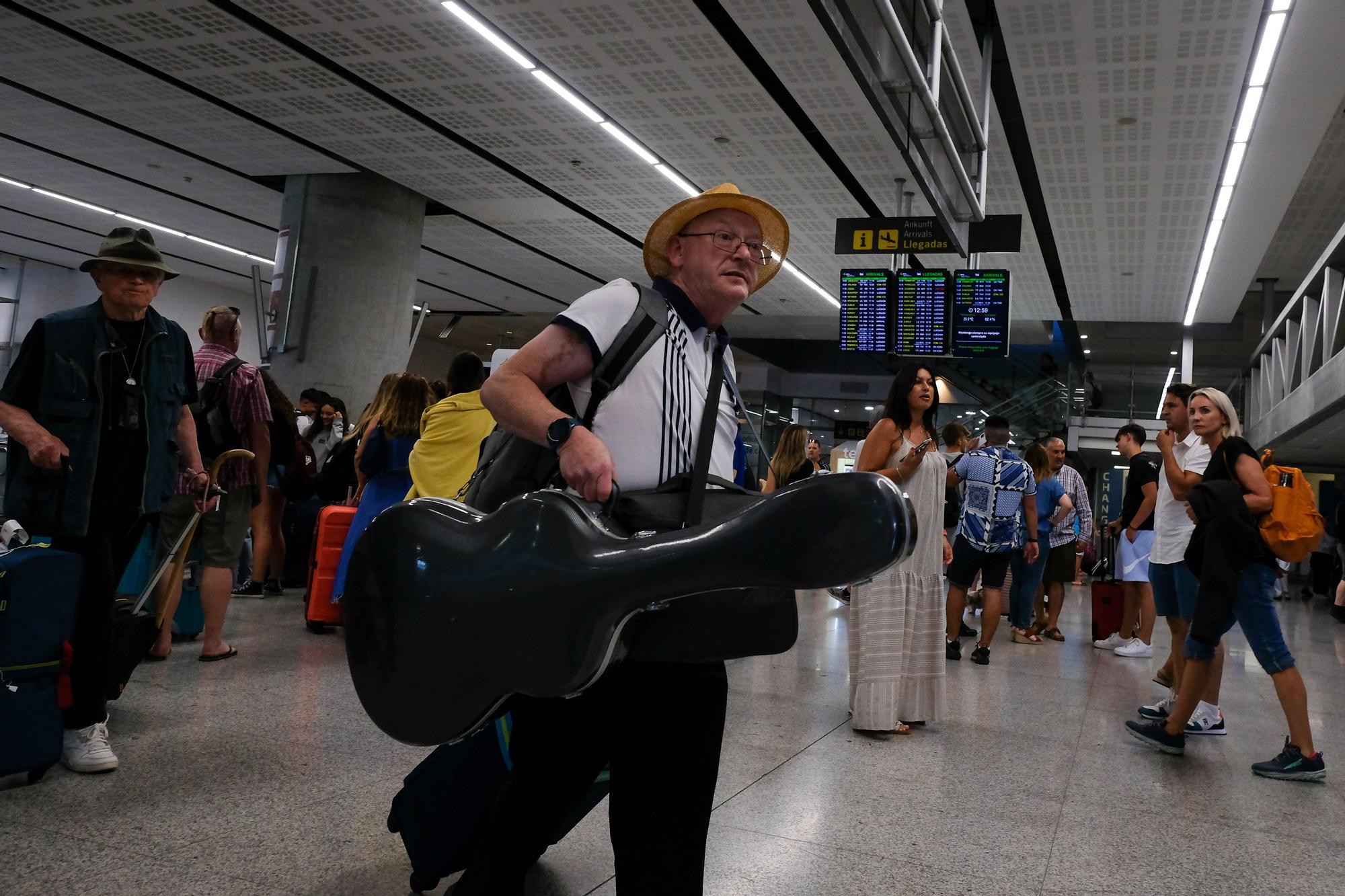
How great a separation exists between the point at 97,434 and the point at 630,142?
7.58 metres

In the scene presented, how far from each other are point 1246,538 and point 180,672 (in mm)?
4588

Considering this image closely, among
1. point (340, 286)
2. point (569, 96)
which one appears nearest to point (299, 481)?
point (569, 96)

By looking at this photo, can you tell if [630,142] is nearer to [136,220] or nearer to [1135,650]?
[1135,650]

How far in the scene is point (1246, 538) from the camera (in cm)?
399

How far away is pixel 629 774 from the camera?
4.85 feet

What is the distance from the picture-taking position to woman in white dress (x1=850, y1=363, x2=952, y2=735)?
4320mm

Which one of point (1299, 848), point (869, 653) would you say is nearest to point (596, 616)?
point (1299, 848)

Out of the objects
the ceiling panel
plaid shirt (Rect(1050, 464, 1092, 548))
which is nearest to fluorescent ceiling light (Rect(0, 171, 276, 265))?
the ceiling panel

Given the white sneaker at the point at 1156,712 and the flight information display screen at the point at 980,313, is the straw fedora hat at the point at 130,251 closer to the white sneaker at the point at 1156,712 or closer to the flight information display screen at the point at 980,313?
the white sneaker at the point at 1156,712

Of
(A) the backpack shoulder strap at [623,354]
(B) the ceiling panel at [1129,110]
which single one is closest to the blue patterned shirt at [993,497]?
(B) the ceiling panel at [1129,110]

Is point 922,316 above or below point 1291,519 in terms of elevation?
above

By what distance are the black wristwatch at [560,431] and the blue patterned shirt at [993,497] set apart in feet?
19.2

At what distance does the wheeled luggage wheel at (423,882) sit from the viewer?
2182 millimetres

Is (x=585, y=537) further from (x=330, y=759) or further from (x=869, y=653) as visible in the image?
(x=869, y=653)
